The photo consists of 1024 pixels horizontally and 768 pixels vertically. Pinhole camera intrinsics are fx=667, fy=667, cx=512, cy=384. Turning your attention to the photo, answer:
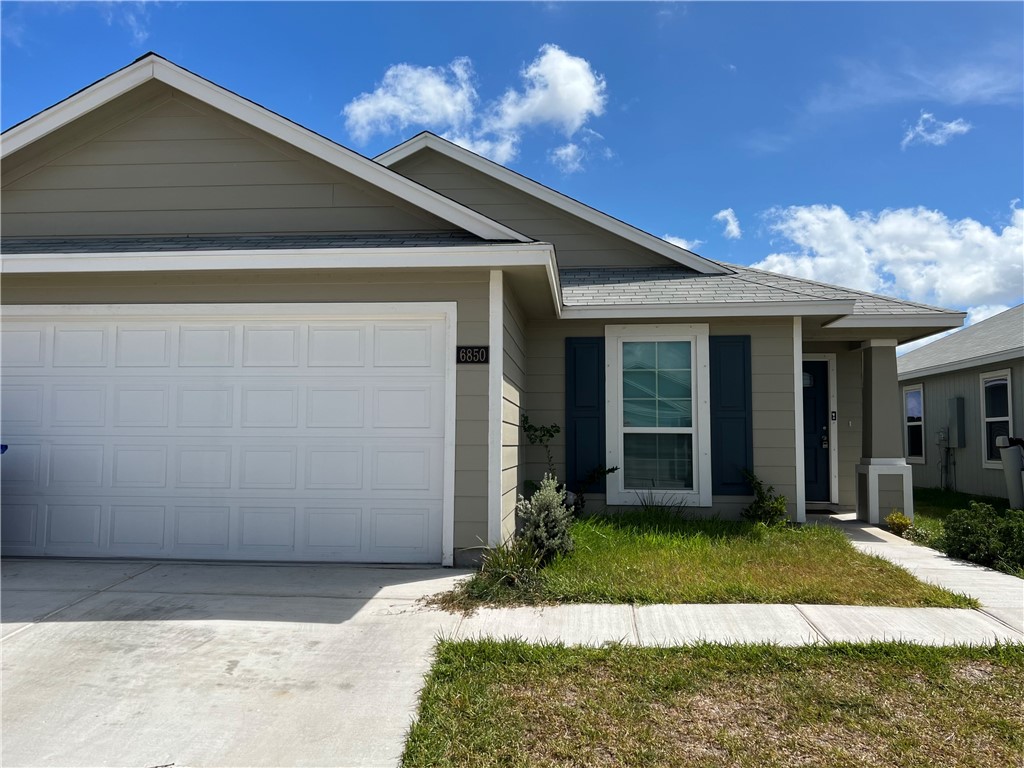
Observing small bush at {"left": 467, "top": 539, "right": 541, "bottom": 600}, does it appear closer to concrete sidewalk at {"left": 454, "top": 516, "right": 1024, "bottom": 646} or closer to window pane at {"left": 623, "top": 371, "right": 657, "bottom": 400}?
concrete sidewalk at {"left": 454, "top": 516, "right": 1024, "bottom": 646}

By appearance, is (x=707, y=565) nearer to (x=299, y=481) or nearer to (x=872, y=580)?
(x=872, y=580)

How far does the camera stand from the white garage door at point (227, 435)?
20.2 ft

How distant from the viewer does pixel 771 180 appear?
1544 centimetres

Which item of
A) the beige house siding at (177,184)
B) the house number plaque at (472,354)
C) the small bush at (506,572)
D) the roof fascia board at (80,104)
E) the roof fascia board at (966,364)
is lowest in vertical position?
the small bush at (506,572)

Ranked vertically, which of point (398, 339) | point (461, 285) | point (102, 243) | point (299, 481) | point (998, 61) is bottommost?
point (299, 481)

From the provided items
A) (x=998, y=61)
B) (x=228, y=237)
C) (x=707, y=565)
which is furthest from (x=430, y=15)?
(x=707, y=565)

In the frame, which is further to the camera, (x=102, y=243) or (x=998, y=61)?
(x=998, y=61)

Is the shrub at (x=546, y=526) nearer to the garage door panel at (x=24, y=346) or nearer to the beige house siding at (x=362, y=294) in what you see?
the beige house siding at (x=362, y=294)

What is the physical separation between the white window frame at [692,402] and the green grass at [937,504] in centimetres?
264

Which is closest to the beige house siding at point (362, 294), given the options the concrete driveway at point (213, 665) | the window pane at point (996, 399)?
the concrete driveway at point (213, 665)

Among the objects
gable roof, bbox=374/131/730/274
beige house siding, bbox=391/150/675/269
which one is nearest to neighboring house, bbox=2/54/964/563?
gable roof, bbox=374/131/730/274

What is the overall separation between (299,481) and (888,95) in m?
9.97

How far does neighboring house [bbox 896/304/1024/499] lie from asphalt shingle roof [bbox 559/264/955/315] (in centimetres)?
492

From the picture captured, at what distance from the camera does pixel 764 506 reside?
7688 mm
